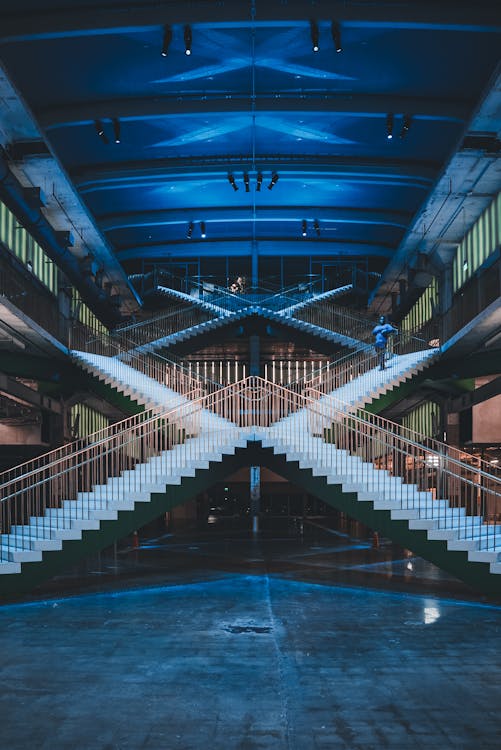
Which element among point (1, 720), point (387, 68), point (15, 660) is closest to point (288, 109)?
point (387, 68)

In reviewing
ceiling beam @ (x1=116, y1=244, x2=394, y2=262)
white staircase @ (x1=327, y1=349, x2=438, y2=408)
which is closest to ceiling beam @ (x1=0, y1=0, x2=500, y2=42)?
white staircase @ (x1=327, y1=349, x2=438, y2=408)

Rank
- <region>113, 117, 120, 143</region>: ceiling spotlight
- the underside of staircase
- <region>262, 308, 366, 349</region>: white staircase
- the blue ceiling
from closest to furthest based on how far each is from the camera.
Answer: the underside of staircase → the blue ceiling → <region>113, 117, 120, 143</region>: ceiling spotlight → <region>262, 308, 366, 349</region>: white staircase

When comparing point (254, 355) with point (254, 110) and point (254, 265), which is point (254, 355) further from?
point (254, 110)

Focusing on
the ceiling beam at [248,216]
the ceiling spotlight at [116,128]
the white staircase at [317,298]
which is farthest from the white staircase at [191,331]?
the ceiling spotlight at [116,128]

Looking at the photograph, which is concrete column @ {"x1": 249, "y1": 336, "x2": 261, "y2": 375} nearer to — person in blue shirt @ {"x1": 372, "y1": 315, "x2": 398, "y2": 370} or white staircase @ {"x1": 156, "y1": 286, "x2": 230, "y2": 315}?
white staircase @ {"x1": 156, "y1": 286, "x2": 230, "y2": 315}

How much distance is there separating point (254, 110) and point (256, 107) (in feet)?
0.59

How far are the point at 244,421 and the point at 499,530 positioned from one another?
7528mm

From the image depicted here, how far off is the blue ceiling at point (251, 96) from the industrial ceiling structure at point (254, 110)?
5cm

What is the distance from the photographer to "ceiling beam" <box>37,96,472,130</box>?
24.5 m

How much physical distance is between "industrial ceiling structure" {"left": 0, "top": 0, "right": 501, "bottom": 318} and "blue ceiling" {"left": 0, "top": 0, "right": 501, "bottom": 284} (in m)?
0.05

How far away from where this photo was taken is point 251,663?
1242 cm

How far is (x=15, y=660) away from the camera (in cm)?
1258

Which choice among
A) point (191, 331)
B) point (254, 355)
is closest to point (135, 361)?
point (191, 331)

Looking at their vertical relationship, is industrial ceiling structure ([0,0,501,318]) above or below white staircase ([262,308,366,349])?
above
